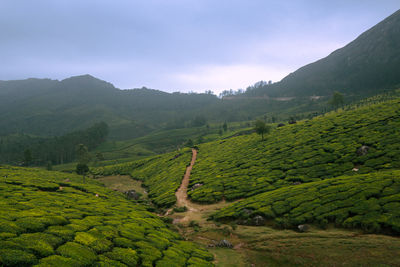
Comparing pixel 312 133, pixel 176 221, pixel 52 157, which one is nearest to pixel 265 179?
pixel 176 221

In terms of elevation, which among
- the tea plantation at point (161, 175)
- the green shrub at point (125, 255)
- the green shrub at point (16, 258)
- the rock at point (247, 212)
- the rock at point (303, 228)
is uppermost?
the green shrub at point (16, 258)

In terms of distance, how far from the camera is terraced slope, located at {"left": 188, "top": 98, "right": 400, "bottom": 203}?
4516 cm

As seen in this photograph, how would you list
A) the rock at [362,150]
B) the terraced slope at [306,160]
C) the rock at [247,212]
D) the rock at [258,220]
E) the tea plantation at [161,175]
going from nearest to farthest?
the rock at [258,220], the rock at [247,212], the terraced slope at [306,160], the rock at [362,150], the tea plantation at [161,175]

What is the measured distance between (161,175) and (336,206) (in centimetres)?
6355

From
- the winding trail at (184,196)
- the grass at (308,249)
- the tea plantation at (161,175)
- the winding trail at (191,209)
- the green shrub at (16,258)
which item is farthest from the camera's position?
the tea plantation at (161,175)

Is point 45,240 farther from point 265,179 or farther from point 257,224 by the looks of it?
point 265,179

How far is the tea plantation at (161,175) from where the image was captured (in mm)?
55588

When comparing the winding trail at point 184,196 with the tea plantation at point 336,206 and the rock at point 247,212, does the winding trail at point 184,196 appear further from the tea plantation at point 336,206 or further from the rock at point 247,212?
the rock at point 247,212

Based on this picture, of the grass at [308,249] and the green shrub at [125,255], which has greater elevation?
the green shrub at [125,255]

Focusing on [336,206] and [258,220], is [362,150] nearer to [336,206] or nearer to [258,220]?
[336,206]

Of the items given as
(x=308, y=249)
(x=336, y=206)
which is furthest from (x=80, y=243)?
(x=336, y=206)

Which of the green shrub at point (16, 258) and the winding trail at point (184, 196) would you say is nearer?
the green shrub at point (16, 258)

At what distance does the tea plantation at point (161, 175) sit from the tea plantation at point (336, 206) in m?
21.3

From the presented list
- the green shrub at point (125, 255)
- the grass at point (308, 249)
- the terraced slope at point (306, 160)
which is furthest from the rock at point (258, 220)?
the green shrub at point (125, 255)
